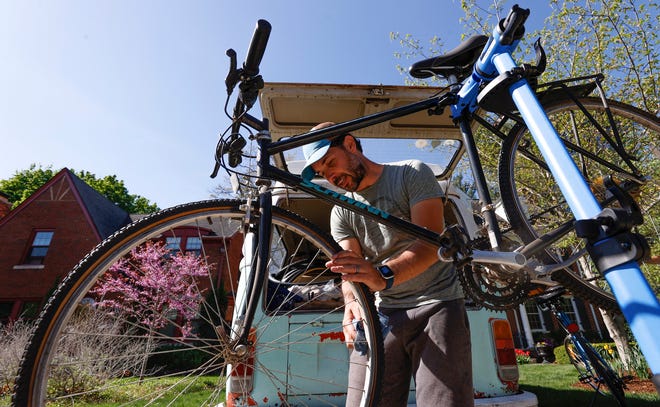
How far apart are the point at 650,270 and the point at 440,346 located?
1074cm

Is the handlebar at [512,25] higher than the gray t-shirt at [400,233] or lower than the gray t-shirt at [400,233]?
higher

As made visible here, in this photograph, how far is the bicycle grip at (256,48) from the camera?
4.98ft

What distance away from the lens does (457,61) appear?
2.27 meters

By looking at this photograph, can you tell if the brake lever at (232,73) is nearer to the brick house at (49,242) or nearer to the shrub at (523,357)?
the brick house at (49,242)

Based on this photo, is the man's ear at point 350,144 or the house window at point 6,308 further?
the house window at point 6,308

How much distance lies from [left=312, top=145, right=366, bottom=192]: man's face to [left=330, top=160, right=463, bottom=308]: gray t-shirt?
0.33 ft

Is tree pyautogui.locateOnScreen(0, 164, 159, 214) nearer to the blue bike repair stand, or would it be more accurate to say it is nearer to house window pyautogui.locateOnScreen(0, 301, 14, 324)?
house window pyautogui.locateOnScreen(0, 301, 14, 324)

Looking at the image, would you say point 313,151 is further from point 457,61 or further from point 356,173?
point 457,61

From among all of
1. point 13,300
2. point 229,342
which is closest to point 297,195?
point 229,342

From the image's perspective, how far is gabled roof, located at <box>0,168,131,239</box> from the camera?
64.0 feet

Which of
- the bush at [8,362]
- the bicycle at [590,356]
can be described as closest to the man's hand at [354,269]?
the bicycle at [590,356]

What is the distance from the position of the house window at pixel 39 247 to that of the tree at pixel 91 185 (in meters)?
20.8

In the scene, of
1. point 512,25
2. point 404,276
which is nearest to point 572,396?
point 404,276

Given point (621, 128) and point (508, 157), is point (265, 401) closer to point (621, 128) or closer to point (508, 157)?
point (508, 157)
